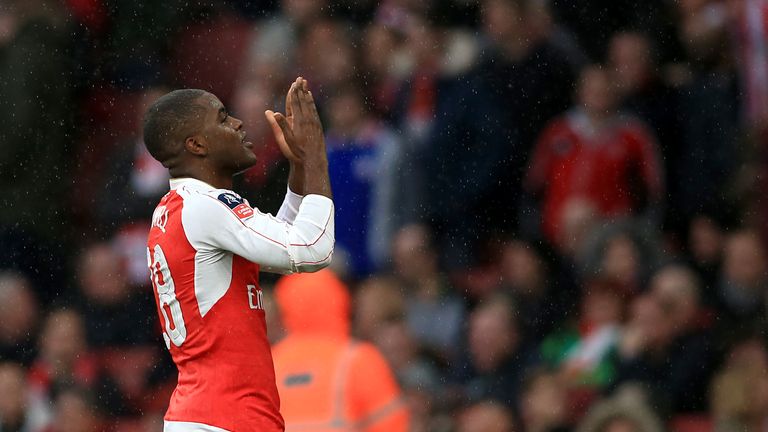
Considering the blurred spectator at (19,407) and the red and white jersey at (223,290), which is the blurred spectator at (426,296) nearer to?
the blurred spectator at (19,407)

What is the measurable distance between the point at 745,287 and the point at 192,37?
412cm

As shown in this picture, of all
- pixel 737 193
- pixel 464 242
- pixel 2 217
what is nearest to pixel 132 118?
pixel 2 217

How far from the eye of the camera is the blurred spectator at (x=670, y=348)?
7812 mm

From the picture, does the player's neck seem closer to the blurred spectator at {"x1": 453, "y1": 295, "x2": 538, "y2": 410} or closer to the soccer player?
the soccer player

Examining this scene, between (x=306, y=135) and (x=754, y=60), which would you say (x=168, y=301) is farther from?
(x=754, y=60)

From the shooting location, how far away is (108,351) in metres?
9.23

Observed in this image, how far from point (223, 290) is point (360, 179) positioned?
440 cm

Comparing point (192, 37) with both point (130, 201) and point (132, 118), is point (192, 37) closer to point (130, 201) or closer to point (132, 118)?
point (132, 118)

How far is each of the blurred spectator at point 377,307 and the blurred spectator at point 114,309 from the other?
1337 mm

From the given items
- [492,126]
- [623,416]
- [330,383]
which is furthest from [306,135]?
[492,126]

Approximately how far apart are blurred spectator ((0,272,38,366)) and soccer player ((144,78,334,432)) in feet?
16.3

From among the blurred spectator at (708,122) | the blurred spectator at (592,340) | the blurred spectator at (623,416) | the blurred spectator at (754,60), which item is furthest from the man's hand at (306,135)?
the blurred spectator at (754,60)

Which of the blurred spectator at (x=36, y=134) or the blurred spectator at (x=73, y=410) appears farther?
the blurred spectator at (x=36, y=134)

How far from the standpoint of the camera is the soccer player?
4.59 m
